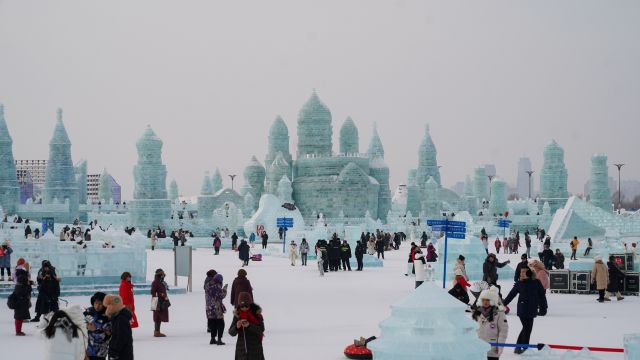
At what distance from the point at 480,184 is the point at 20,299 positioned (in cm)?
9023

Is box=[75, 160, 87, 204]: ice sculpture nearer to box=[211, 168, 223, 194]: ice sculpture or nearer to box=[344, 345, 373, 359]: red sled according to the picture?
box=[211, 168, 223, 194]: ice sculpture

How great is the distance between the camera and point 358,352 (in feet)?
40.2

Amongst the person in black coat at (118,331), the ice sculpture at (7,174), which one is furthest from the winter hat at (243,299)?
the ice sculpture at (7,174)

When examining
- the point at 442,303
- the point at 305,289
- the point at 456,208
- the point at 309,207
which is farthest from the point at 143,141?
the point at 442,303

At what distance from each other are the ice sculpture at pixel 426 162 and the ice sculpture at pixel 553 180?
34.9 ft

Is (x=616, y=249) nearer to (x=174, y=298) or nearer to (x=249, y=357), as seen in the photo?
(x=174, y=298)

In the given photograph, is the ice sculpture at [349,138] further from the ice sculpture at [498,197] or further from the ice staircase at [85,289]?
the ice staircase at [85,289]

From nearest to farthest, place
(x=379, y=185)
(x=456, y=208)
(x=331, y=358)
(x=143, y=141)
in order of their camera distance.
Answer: (x=331, y=358)
(x=143, y=141)
(x=379, y=185)
(x=456, y=208)

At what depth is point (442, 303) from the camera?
7.77m

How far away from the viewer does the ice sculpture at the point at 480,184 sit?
102125mm

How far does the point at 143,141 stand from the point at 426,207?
27935 millimetres

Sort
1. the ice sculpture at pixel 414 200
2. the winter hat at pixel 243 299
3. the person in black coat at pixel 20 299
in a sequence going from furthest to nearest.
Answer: the ice sculpture at pixel 414 200, the person in black coat at pixel 20 299, the winter hat at pixel 243 299

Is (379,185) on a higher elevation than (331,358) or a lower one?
higher

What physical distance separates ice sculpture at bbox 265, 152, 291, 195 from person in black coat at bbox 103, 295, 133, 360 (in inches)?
2607
